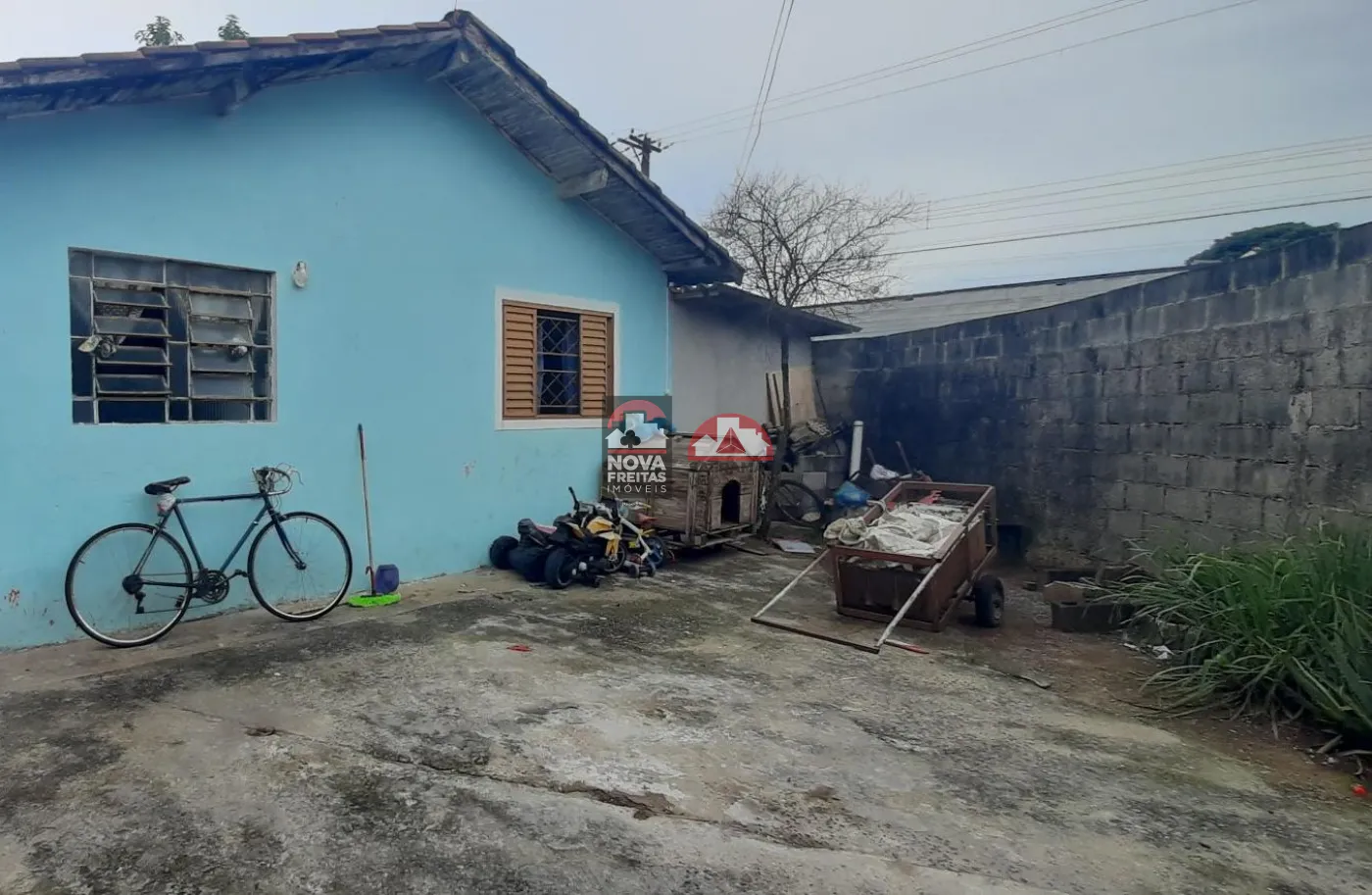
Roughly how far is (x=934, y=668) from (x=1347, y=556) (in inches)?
92.4

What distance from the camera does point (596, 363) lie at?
27.8 feet

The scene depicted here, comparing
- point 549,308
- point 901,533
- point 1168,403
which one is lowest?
point 901,533

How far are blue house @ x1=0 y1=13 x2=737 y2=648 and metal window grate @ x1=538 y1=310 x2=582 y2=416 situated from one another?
24mm

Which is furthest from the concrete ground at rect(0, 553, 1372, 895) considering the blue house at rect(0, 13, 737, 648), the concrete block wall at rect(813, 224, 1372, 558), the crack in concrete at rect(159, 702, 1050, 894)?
the concrete block wall at rect(813, 224, 1372, 558)

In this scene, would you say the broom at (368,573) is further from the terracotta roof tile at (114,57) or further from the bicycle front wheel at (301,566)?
the terracotta roof tile at (114,57)

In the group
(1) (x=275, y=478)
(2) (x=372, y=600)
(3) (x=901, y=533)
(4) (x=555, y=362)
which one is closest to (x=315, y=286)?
(1) (x=275, y=478)

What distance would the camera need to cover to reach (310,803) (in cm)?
307

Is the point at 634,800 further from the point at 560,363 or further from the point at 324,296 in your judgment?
the point at 560,363

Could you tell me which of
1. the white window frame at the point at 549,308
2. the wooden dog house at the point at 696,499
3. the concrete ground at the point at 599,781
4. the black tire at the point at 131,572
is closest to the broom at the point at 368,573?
the concrete ground at the point at 599,781

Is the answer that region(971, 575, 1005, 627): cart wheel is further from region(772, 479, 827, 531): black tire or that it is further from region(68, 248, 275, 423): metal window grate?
region(68, 248, 275, 423): metal window grate

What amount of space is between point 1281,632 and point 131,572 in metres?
6.98

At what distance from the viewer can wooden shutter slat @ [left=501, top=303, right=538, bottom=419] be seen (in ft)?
24.7

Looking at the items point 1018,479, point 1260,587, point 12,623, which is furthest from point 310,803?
point 1018,479

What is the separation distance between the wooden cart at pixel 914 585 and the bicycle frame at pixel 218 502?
364 cm
